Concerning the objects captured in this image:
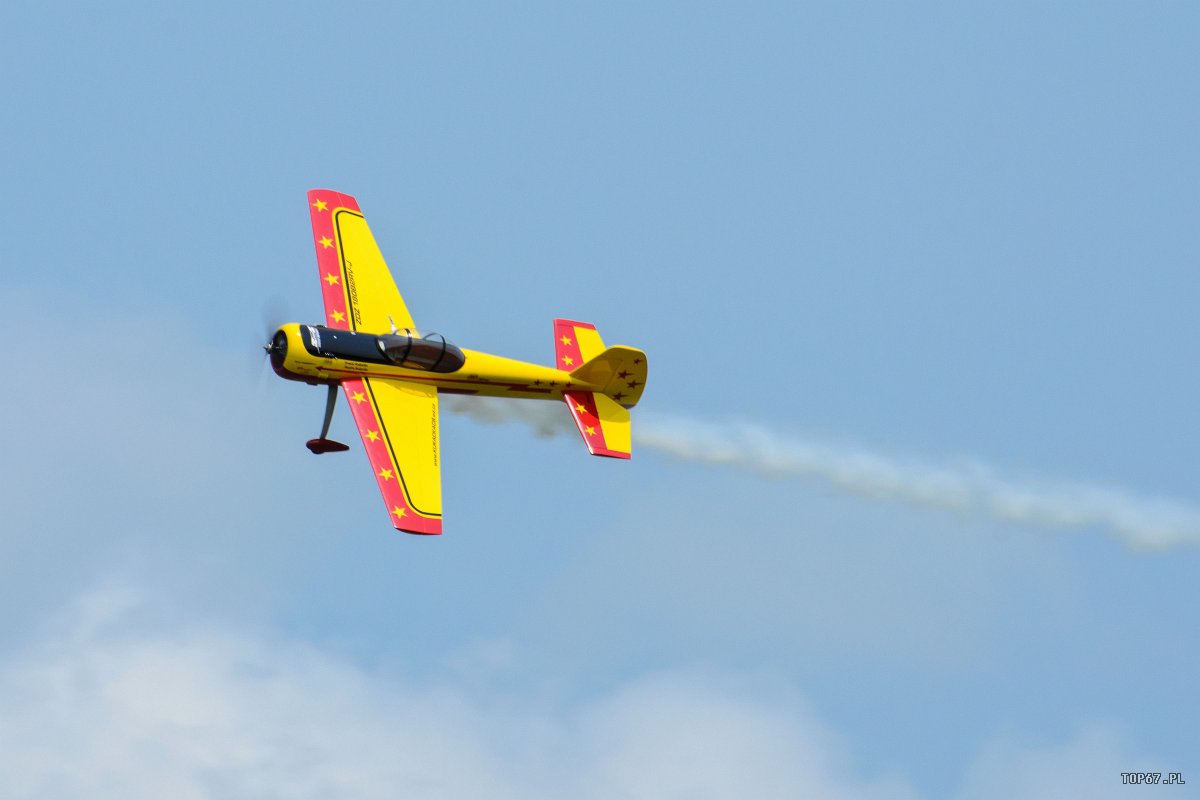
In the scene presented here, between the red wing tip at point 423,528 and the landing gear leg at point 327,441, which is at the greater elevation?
the landing gear leg at point 327,441

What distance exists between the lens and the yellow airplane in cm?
4259

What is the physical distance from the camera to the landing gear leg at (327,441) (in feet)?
143

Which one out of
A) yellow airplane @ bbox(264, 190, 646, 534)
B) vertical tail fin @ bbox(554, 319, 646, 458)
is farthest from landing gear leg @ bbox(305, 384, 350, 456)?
vertical tail fin @ bbox(554, 319, 646, 458)

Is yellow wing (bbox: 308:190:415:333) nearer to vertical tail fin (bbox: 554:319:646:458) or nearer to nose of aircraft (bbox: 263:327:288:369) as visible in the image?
nose of aircraft (bbox: 263:327:288:369)

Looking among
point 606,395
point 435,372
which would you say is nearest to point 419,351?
point 435,372

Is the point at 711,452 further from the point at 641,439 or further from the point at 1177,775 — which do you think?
the point at 1177,775

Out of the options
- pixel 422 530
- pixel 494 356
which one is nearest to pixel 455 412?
pixel 494 356

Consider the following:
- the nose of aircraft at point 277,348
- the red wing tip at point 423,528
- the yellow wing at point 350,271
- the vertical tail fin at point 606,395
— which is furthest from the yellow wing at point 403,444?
the vertical tail fin at point 606,395

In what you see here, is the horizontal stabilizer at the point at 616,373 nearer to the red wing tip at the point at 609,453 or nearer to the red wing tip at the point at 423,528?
the red wing tip at the point at 609,453

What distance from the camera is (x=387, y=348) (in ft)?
145

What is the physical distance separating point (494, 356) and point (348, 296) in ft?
10.0

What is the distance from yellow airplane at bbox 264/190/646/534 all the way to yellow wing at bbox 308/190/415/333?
20 mm

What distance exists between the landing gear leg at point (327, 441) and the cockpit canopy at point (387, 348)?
788 millimetres

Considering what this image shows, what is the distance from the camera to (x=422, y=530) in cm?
4138
